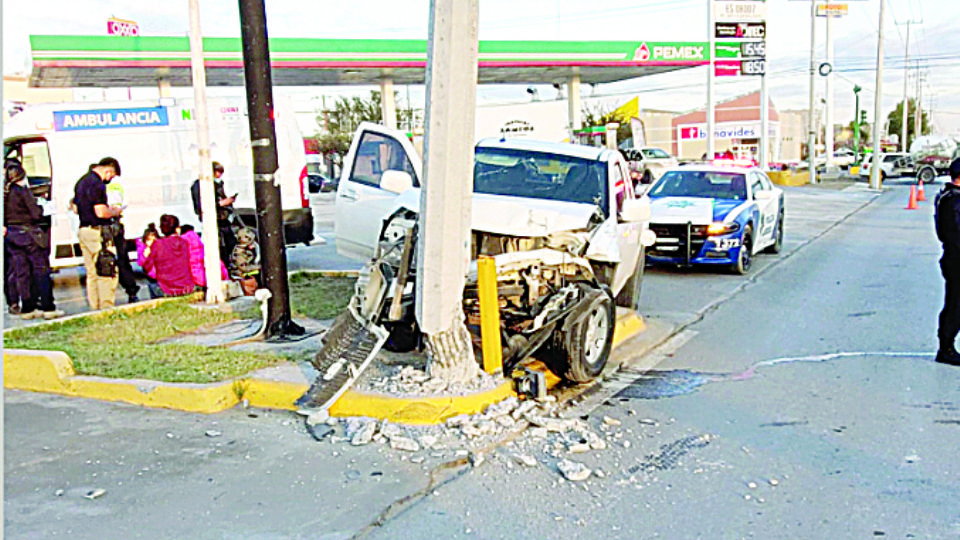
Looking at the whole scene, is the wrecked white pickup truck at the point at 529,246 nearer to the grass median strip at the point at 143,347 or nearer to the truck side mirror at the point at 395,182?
the truck side mirror at the point at 395,182

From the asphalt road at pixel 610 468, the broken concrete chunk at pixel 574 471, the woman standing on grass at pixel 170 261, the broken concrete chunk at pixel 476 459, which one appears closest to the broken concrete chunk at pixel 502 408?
the asphalt road at pixel 610 468

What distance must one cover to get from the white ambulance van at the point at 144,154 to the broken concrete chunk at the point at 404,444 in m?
7.53

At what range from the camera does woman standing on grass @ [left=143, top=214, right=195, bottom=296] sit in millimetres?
10102

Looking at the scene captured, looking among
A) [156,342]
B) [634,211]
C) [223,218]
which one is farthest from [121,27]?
[634,211]

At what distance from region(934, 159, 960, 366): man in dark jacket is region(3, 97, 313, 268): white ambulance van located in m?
8.34

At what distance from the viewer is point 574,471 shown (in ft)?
15.7

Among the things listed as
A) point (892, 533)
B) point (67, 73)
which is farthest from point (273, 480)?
point (67, 73)

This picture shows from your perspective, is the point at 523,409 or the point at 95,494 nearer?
the point at 95,494

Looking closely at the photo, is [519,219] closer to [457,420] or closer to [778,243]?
[457,420]

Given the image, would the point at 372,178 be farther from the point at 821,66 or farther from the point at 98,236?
the point at 821,66

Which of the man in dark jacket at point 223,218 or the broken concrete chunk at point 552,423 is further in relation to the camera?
the man in dark jacket at point 223,218

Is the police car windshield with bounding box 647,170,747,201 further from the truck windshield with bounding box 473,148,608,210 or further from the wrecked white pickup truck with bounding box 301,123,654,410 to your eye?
the truck windshield with bounding box 473,148,608,210

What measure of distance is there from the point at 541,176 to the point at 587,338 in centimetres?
248

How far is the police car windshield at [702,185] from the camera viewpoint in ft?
45.8
